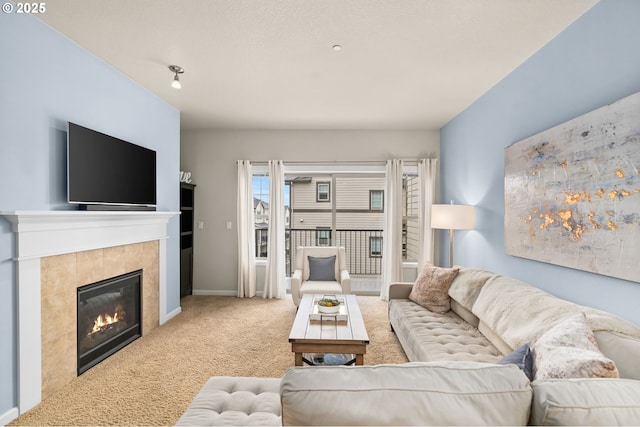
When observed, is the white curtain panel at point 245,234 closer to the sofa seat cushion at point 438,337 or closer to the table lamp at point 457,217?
the sofa seat cushion at point 438,337

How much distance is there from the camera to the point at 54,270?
2.46 metres

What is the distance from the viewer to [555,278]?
8.13 ft

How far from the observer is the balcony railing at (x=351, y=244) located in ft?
20.7

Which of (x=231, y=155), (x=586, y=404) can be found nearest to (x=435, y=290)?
(x=586, y=404)

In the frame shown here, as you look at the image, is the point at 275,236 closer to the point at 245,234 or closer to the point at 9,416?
the point at 245,234

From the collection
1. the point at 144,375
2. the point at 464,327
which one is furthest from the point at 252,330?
the point at 464,327

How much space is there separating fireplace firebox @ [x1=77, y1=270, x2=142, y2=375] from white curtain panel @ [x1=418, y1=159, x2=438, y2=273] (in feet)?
12.6

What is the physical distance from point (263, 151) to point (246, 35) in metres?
2.86

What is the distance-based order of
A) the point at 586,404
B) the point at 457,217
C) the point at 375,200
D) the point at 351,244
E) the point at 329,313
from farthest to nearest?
the point at 351,244, the point at 375,200, the point at 457,217, the point at 329,313, the point at 586,404

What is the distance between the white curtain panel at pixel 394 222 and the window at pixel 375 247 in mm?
1379

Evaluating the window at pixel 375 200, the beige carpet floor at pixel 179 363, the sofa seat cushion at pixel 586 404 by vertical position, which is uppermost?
the window at pixel 375 200

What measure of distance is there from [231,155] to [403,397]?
4920mm

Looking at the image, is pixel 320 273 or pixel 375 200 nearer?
pixel 320 273

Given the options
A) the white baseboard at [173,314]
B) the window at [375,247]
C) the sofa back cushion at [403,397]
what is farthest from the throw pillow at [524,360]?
the window at [375,247]
